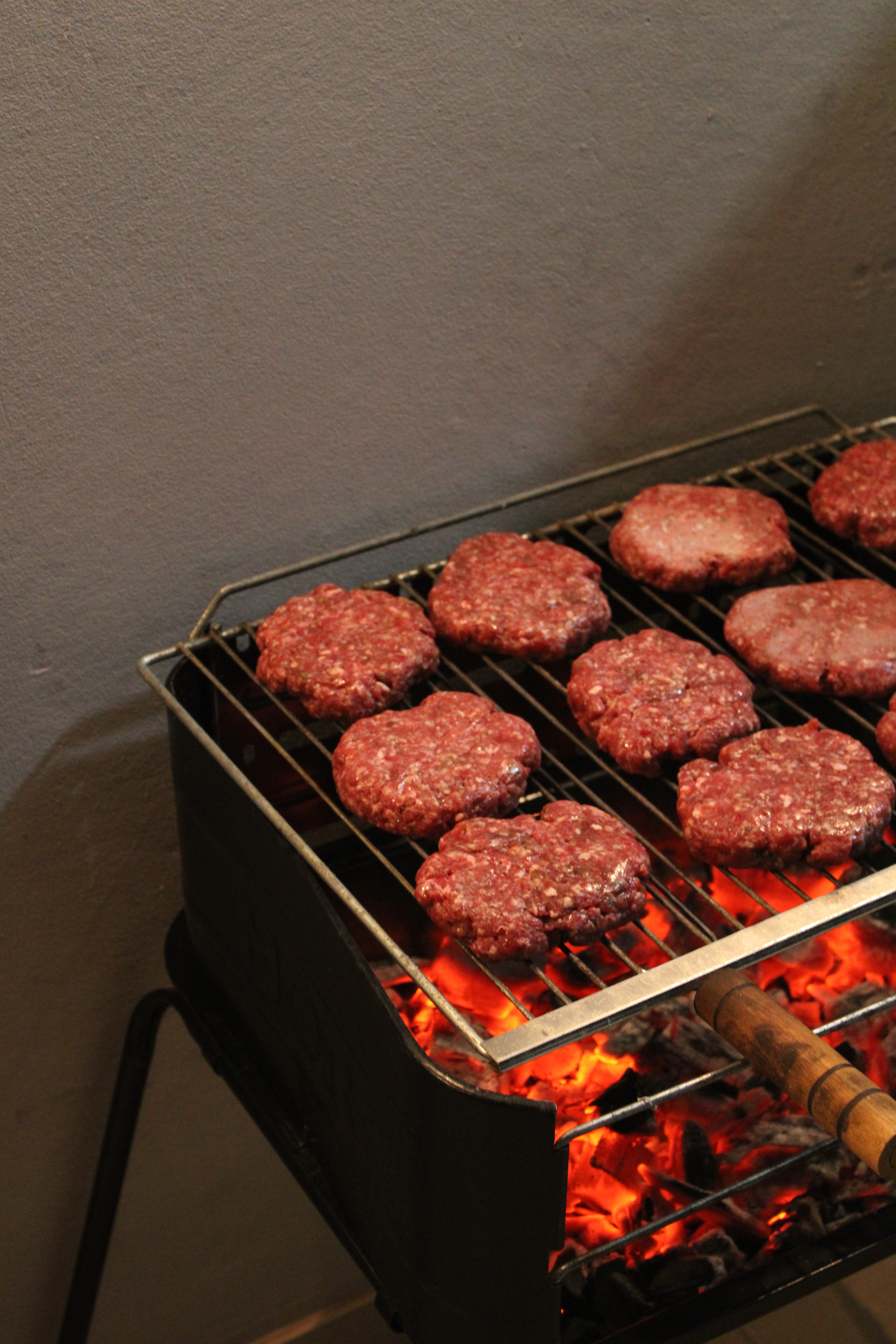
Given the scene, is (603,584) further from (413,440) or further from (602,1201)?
(602,1201)

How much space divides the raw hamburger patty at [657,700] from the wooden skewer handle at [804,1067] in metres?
0.36

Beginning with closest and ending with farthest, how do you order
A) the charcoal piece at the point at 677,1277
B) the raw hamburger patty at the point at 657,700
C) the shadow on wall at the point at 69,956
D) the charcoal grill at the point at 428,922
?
the charcoal grill at the point at 428,922, the charcoal piece at the point at 677,1277, the raw hamburger patty at the point at 657,700, the shadow on wall at the point at 69,956

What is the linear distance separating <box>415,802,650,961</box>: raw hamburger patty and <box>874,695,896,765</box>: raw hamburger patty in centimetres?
36

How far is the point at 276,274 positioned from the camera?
66.4 inches

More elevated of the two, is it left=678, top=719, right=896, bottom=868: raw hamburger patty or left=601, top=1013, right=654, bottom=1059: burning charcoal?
left=678, top=719, right=896, bottom=868: raw hamburger patty

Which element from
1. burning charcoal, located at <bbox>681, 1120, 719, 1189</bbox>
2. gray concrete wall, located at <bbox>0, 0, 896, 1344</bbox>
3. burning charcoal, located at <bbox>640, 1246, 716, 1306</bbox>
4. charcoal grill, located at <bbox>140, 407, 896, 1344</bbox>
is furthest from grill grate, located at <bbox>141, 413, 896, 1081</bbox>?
burning charcoal, located at <bbox>640, 1246, 716, 1306</bbox>

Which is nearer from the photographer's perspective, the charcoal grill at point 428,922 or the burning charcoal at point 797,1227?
the charcoal grill at point 428,922

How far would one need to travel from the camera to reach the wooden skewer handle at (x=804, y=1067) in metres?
1.16

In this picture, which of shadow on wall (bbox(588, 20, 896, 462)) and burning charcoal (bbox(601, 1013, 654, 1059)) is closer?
burning charcoal (bbox(601, 1013, 654, 1059))

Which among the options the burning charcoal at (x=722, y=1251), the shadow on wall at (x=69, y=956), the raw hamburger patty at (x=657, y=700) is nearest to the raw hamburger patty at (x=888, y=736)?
the raw hamburger patty at (x=657, y=700)

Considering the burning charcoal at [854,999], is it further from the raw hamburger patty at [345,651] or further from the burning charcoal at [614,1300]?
the raw hamburger patty at [345,651]

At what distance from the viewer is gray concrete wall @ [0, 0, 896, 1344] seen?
1.55m

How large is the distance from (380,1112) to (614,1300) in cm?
37

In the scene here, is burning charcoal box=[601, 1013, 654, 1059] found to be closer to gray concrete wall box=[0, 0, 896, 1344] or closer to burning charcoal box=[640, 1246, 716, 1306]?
burning charcoal box=[640, 1246, 716, 1306]
